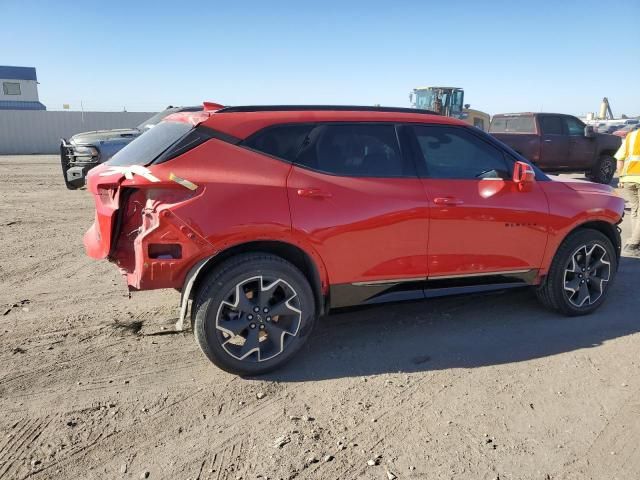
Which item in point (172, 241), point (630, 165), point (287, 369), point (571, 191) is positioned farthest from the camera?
point (630, 165)

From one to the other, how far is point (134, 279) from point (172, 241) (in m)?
0.41

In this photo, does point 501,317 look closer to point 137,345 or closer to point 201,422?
point 201,422

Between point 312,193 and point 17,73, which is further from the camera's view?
point 17,73

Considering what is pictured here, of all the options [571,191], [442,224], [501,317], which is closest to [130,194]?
[442,224]

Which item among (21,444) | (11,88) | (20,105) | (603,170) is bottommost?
(21,444)

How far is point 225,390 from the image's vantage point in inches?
131

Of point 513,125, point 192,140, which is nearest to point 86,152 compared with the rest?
point 192,140

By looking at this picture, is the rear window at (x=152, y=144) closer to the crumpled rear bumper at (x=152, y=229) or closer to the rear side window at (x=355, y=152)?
the crumpled rear bumper at (x=152, y=229)

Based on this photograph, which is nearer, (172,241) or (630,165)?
(172,241)

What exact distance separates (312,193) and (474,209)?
53.7 inches

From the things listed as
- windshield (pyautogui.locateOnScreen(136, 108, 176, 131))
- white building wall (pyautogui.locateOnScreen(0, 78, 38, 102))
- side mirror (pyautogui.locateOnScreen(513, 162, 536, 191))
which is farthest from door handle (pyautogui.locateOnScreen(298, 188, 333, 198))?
white building wall (pyautogui.locateOnScreen(0, 78, 38, 102))

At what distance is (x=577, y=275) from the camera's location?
14.7 feet

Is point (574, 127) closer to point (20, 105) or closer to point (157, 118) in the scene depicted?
point (157, 118)

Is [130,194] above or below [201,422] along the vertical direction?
above
